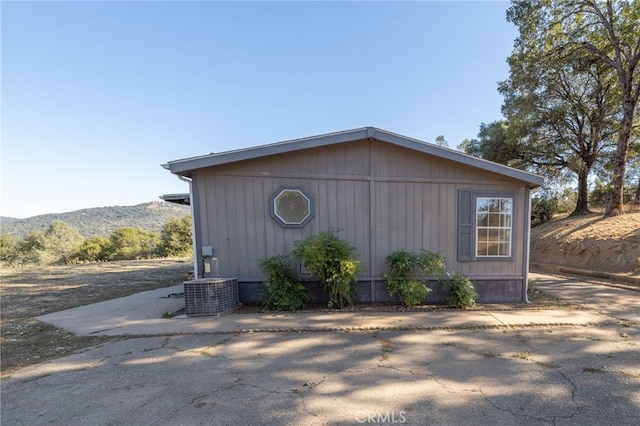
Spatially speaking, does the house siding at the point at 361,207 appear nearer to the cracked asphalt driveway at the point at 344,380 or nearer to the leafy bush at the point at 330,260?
the leafy bush at the point at 330,260

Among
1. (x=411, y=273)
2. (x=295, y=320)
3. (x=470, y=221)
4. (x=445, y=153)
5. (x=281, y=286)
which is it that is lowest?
(x=295, y=320)

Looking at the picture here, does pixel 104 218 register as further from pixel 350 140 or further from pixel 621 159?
pixel 621 159

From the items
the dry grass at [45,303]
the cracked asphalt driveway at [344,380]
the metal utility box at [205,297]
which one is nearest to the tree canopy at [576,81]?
the cracked asphalt driveway at [344,380]

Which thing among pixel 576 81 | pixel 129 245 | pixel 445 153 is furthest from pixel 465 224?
pixel 129 245

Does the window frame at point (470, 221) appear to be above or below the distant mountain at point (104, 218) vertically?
above

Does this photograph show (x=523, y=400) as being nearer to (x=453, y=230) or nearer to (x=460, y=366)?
(x=460, y=366)

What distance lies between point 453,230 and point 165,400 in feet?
16.6

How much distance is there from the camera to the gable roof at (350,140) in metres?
4.79

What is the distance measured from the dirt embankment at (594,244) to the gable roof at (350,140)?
5776 millimetres

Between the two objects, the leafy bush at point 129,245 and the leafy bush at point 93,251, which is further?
the leafy bush at point 93,251

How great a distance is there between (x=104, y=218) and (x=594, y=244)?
81.0 meters

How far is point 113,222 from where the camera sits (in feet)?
199

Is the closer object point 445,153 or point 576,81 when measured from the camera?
point 445,153

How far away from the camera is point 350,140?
4965 millimetres
